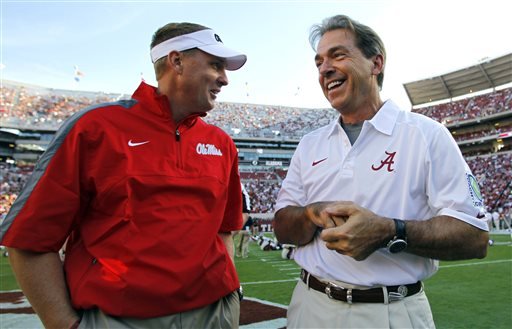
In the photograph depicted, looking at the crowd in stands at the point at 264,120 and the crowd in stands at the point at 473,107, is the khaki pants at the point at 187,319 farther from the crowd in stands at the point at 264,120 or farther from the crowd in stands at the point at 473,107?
the crowd in stands at the point at 473,107

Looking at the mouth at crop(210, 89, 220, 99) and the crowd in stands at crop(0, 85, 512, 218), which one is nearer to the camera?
the mouth at crop(210, 89, 220, 99)

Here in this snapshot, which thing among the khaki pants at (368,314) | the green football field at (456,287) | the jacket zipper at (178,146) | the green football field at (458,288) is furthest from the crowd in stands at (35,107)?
the khaki pants at (368,314)

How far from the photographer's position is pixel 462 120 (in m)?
50.6

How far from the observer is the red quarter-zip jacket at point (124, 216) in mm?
1742

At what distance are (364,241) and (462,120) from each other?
55516 millimetres

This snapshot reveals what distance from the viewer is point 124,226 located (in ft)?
5.98

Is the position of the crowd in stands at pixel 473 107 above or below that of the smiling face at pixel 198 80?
above

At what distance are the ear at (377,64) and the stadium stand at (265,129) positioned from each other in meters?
30.9

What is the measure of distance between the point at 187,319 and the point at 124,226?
1.77 ft

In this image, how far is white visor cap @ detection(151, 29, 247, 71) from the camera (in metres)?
2.18

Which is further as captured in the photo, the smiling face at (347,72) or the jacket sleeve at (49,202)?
the smiling face at (347,72)

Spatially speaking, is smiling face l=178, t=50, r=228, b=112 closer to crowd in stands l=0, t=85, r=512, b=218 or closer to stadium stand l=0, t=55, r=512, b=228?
crowd in stands l=0, t=85, r=512, b=218

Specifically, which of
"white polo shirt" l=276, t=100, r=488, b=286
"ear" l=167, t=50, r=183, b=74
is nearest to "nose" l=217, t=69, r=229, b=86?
"ear" l=167, t=50, r=183, b=74

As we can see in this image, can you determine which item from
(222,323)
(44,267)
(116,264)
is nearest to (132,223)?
(116,264)
